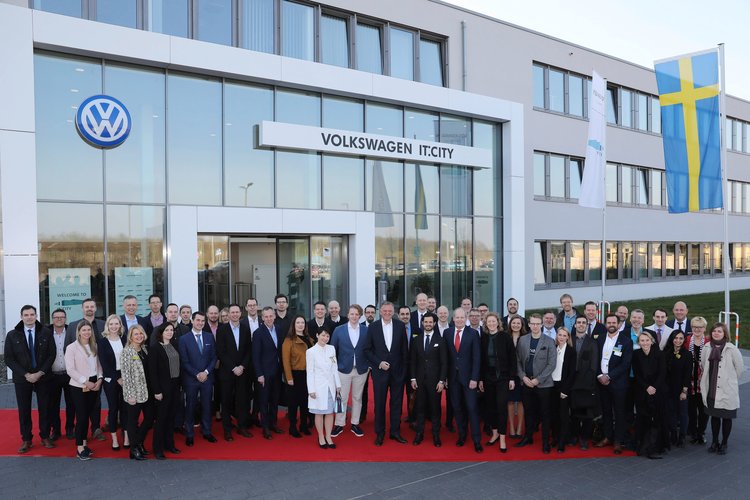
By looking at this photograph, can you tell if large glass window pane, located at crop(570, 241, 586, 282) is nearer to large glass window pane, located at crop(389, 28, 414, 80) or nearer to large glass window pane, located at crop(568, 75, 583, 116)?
large glass window pane, located at crop(568, 75, 583, 116)

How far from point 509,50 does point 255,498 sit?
16.7m

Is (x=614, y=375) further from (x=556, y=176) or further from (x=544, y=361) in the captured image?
(x=556, y=176)

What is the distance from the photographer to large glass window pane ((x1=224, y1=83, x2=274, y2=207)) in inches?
499

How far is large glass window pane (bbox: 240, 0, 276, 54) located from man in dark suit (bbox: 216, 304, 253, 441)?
25.8ft

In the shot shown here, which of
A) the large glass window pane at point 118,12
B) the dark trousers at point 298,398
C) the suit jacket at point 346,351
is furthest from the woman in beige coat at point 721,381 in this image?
the large glass window pane at point 118,12

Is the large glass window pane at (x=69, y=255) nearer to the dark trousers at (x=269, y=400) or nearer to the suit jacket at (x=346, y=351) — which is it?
the dark trousers at (x=269, y=400)

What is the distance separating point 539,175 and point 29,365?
17605mm

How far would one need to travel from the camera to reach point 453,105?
15.6 metres

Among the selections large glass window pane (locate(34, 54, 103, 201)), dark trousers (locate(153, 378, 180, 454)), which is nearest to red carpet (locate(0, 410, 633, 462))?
dark trousers (locate(153, 378, 180, 454))

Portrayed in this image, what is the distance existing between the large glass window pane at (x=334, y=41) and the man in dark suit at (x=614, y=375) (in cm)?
1001

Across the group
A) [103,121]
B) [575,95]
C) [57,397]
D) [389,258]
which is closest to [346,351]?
[57,397]

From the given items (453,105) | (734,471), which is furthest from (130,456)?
(453,105)

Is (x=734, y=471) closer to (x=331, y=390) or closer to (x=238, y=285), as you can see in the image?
(x=331, y=390)

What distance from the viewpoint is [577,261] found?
2228cm
